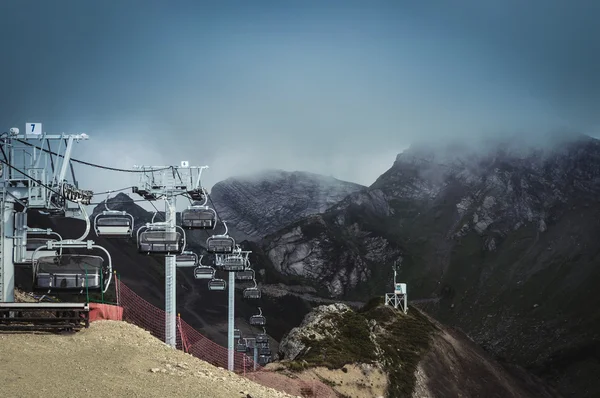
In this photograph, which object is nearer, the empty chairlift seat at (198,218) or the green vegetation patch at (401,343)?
the empty chairlift seat at (198,218)

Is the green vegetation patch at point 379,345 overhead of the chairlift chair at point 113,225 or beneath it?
beneath

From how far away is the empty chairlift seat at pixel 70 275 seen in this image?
92.0ft

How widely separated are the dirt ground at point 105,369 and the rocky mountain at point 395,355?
2327 cm

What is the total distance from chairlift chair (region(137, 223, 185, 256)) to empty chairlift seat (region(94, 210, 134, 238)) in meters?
0.91

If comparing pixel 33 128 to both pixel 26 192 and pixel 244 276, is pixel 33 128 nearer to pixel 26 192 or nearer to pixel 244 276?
pixel 26 192

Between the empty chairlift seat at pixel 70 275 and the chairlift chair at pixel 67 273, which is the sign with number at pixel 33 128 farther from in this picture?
the empty chairlift seat at pixel 70 275

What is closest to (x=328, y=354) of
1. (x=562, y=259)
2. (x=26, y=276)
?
(x=26, y=276)

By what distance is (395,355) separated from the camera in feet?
201

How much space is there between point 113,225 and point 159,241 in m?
2.22

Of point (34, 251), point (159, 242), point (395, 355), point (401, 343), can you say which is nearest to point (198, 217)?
point (159, 242)

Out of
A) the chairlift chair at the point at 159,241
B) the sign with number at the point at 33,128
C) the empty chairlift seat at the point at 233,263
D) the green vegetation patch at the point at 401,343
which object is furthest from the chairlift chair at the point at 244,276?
the sign with number at the point at 33,128

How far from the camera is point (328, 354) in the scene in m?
53.3

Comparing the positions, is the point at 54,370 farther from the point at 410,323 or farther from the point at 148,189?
the point at 410,323

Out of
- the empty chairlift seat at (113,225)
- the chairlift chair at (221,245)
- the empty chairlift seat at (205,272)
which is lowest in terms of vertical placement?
the empty chairlift seat at (205,272)
